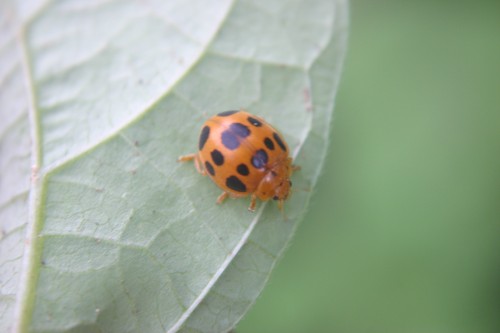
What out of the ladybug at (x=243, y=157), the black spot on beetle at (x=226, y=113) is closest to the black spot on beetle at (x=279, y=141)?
the ladybug at (x=243, y=157)

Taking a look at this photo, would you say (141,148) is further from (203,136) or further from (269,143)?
(269,143)

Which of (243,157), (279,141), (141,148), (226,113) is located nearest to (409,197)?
(279,141)

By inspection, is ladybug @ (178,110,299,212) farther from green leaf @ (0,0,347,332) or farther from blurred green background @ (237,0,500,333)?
blurred green background @ (237,0,500,333)

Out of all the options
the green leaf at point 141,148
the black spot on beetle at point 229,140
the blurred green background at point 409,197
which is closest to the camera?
the green leaf at point 141,148

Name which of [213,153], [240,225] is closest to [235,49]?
[213,153]

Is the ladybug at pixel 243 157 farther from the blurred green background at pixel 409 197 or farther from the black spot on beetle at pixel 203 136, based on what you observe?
the blurred green background at pixel 409 197

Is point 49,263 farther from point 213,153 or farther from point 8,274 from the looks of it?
point 213,153
